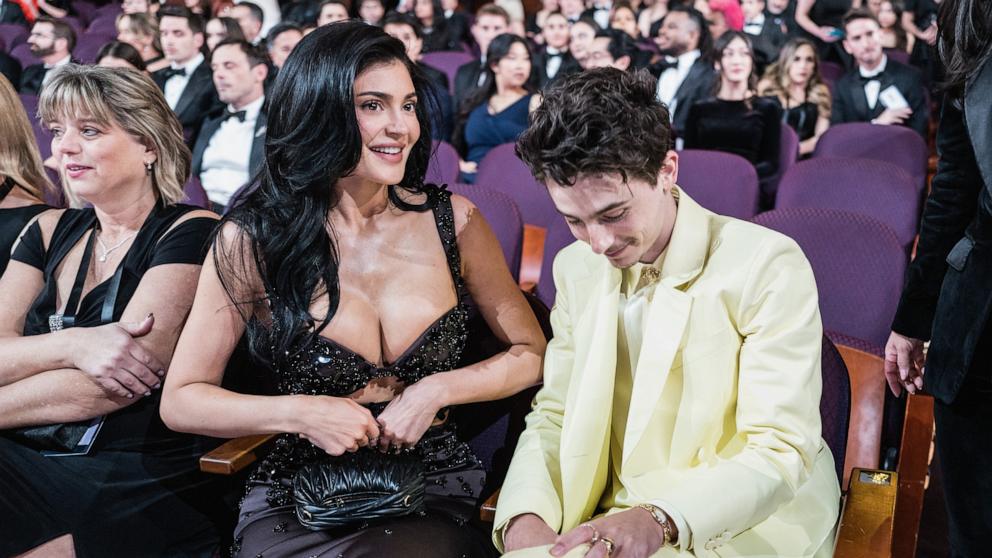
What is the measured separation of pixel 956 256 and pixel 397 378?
96 centimetres

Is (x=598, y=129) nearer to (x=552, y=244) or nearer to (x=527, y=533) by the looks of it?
(x=527, y=533)

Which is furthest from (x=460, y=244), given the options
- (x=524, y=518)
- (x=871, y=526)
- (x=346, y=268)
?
(x=871, y=526)

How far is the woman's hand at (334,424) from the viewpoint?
1.68 metres

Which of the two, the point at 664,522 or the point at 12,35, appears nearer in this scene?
the point at 664,522

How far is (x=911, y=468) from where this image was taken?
1777 mm

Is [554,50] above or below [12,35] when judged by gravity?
below

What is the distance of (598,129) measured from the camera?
1.41 meters

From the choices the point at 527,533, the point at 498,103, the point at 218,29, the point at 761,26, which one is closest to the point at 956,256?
the point at 527,533

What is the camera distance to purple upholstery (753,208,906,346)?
8.05ft

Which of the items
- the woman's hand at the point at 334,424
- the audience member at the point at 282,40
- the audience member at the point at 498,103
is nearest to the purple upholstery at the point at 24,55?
the audience member at the point at 282,40

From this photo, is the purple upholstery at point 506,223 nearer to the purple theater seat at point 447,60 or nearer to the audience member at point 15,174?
the audience member at point 15,174

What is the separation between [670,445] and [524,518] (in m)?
0.25

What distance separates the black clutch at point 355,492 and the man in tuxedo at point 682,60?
13.8 feet

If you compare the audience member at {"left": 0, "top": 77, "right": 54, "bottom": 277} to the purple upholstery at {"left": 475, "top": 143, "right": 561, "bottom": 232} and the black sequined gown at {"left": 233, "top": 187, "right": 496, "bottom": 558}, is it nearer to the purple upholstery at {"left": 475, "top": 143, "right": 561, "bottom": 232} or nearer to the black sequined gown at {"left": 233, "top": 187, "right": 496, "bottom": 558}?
the black sequined gown at {"left": 233, "top": 187, "right": 496, "bottom": 558}
